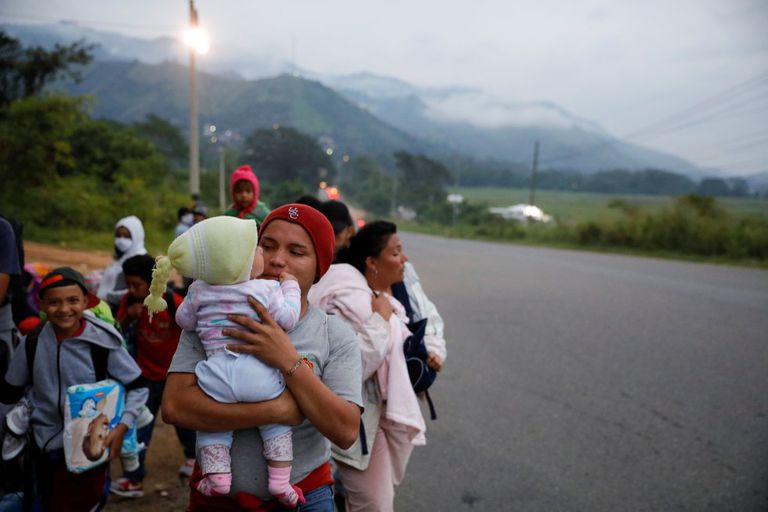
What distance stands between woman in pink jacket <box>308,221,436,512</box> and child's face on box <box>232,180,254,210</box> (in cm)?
210

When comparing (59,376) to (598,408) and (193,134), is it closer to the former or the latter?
(598,408)

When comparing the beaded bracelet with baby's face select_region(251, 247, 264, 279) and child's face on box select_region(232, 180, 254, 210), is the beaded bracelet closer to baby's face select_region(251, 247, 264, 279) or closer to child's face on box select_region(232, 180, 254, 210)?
baby's face select_region(251, 247, 264, 279)

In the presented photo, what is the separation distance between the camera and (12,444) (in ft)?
8.75

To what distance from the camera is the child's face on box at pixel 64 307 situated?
2.63 metres

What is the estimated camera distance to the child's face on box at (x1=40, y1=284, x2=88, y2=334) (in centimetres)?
263

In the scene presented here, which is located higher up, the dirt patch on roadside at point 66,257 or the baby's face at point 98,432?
the baby's face at point 98,432

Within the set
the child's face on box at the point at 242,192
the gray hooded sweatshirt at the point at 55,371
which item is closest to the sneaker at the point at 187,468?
the gray hooded sweatshirt at the point at 55,371

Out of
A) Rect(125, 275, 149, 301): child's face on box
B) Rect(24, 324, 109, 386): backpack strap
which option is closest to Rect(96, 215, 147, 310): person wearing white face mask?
Rect(125, 275, 149, 301): child's face on box

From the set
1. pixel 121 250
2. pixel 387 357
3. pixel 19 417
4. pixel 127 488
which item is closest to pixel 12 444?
pixel 19 417

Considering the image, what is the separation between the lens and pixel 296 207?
6.32 ft

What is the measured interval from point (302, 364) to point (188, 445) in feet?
8.51

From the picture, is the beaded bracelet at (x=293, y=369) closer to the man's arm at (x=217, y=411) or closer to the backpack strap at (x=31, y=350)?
the man's arm at (x=217, y=411)

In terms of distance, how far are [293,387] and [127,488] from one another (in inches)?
98.3

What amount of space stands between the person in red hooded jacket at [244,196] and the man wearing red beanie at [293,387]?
9.02ft
